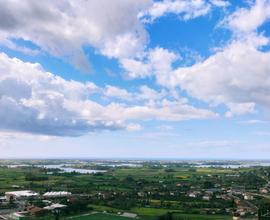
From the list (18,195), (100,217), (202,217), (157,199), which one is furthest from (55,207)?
(202,217)

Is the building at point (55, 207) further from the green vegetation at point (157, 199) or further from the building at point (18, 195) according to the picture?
the building at point (18, 195)

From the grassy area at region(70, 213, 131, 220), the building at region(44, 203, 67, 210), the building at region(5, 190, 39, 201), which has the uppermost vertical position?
the building at region(5, 190, 39, 201)

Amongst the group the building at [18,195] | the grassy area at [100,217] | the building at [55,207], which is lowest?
the grassy area at [100,217]

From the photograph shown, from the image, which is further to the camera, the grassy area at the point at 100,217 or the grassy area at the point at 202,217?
the grassy area at the point at 202,217

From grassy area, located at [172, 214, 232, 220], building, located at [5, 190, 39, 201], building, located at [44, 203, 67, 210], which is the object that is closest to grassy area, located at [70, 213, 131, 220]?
building, located at [44, 203, 67, 210]

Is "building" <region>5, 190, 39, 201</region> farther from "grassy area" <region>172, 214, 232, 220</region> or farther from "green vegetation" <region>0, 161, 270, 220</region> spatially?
"grassy area" <region>172, 214, 232, 220</region>

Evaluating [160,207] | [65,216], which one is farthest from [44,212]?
[160,207]

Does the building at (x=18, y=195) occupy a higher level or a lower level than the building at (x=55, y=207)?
higher

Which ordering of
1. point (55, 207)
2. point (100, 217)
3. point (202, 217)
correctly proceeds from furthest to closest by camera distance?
point (55, 207)
point (202, 217)
point (100, 217)

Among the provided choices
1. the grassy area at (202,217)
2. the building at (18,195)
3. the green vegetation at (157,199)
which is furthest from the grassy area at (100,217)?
the building at (18,195)

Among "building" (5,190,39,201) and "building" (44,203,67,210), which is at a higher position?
"building" (5,190,39,201)

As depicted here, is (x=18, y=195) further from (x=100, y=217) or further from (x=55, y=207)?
(x=100, y=217)

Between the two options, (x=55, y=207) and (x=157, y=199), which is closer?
(x=55, y=207)

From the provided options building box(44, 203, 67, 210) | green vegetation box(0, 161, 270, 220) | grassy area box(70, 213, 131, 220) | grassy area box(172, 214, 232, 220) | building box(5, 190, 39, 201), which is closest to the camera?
grassy area box(70, 213, 131, 220)
